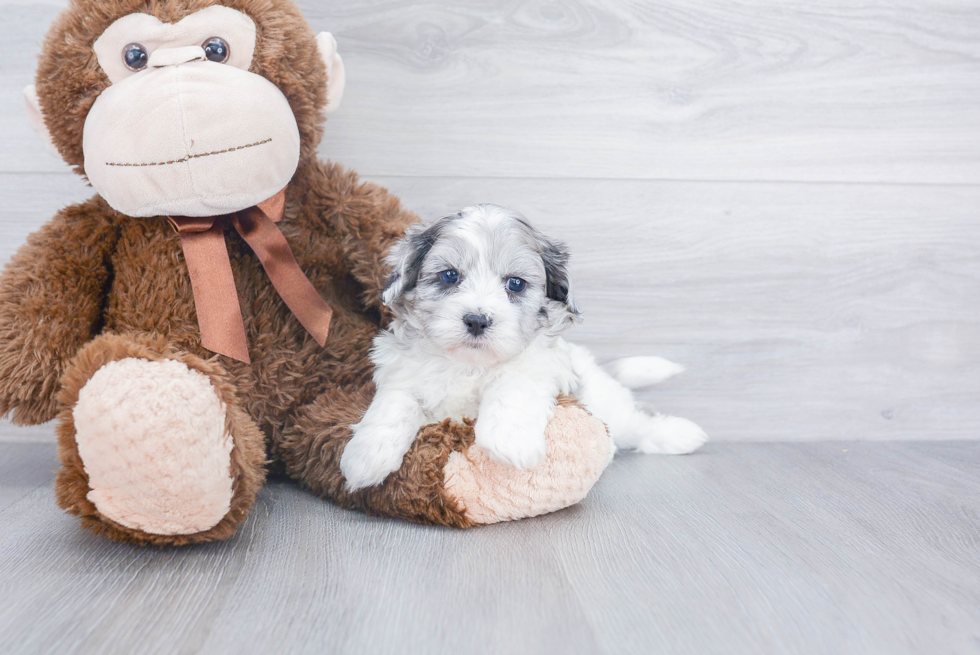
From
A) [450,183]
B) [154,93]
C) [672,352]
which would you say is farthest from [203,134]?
[672,352]

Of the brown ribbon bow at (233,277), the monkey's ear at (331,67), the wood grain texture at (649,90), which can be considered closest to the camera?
the brown ribbon bow at (233,277)

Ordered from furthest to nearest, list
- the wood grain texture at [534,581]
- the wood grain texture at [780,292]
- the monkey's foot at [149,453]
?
1. the wood grain texture at [780,292]
2. the monkey's foot at [149,453]
3. the wood grain texture at [534,581]

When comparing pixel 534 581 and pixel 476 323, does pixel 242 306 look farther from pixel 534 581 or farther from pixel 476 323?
pixel 534 581

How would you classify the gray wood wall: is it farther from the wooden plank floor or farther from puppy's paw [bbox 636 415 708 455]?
puppy's paw [bbox 636 415 708 455]

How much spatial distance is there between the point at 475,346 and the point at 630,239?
82 centimetres

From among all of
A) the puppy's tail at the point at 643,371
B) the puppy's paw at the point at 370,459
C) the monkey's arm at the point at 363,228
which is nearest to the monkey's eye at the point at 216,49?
the monkey's arm at the point at 363,228

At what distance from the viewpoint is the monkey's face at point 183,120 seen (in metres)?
1.21

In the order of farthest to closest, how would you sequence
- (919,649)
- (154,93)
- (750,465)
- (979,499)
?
1. (750,465)
2. (979,499)
3. (154,93)
4. (919,649)

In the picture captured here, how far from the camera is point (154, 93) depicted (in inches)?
47.4

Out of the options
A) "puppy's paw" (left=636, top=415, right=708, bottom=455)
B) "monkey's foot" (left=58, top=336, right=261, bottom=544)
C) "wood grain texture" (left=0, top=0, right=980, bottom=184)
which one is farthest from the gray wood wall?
"monkey's foot" (left=58, top=336, right=261, bottom=544)

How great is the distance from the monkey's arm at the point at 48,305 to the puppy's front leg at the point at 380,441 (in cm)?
53

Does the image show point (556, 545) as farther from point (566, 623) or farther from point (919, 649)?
point (919, 649)

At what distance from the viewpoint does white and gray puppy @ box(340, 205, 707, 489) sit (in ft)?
4.06

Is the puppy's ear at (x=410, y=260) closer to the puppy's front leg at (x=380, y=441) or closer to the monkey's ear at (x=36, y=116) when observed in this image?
the puppy's front leg at (x=380, y=441)
